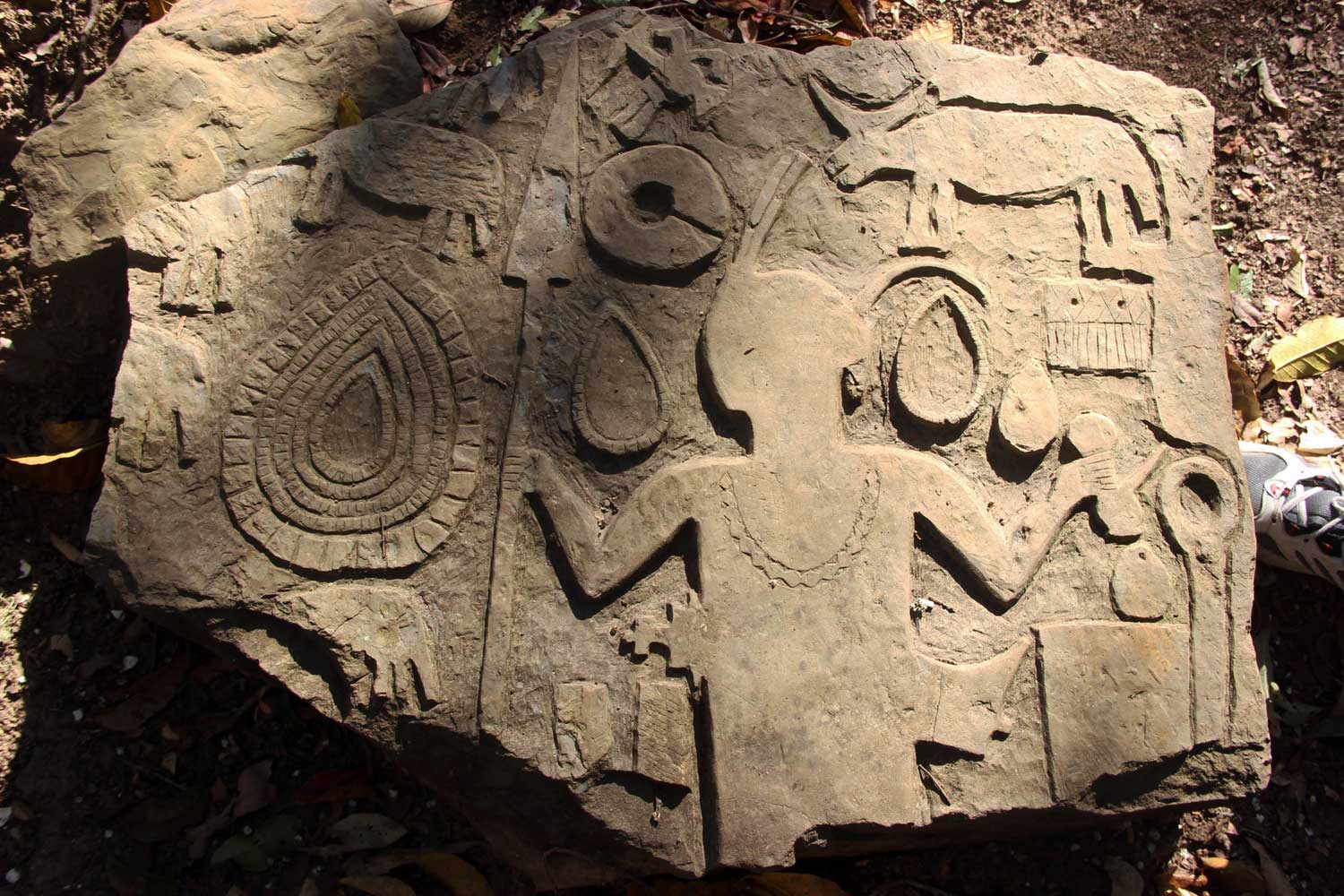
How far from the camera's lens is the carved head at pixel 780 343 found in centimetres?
196

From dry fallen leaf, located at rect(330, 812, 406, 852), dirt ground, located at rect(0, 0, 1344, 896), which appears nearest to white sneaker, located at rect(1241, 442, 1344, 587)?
dirt ground, located at rect(0, 0, 1344, 896)

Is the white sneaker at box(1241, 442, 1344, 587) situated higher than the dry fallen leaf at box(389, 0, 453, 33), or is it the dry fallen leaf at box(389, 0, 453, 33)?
the dry fallen leaf at box(389, 0, 453, 33)

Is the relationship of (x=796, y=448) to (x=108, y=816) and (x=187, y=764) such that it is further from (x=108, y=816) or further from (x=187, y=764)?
(x=108, y=816)

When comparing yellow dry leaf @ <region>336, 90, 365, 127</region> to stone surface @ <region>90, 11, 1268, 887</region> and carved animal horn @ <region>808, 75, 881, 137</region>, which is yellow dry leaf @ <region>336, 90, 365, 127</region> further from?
carved animal horn @ <region>808, 75, 881, 137</region>

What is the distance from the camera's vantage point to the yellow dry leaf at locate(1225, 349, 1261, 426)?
2865 millimetres

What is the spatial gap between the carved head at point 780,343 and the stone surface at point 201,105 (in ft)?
3.09

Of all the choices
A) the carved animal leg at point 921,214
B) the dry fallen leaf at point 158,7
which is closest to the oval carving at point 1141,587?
the carved animal leg at point 921,214

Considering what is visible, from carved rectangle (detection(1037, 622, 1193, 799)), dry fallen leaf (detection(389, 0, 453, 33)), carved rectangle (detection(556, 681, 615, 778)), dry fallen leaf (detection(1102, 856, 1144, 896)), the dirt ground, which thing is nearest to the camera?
carved rectangle (detection(556, 681, 615, 778))

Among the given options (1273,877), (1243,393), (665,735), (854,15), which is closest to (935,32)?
(854,15)

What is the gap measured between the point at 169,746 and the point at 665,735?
125 cm

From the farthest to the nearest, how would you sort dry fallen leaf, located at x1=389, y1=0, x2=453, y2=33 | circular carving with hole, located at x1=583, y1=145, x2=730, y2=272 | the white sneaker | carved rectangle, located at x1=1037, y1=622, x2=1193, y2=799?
1. dry fallen leaf, located at x1=389, y1=0, x2=453, y2=33
2. the white sneaker
3. circular carving with hole, located at x1=583, y1=145, x2=730, y2=272
4. carved rectangle, located at x1=1037, y1=622, x2=1193, y2=799

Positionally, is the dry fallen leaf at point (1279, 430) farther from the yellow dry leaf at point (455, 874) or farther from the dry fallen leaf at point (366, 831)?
the dry fallen leaf at point (366, 831)

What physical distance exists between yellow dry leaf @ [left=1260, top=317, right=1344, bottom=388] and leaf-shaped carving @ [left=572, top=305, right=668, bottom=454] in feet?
6.47

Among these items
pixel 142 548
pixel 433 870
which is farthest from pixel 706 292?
pixel 433 870
